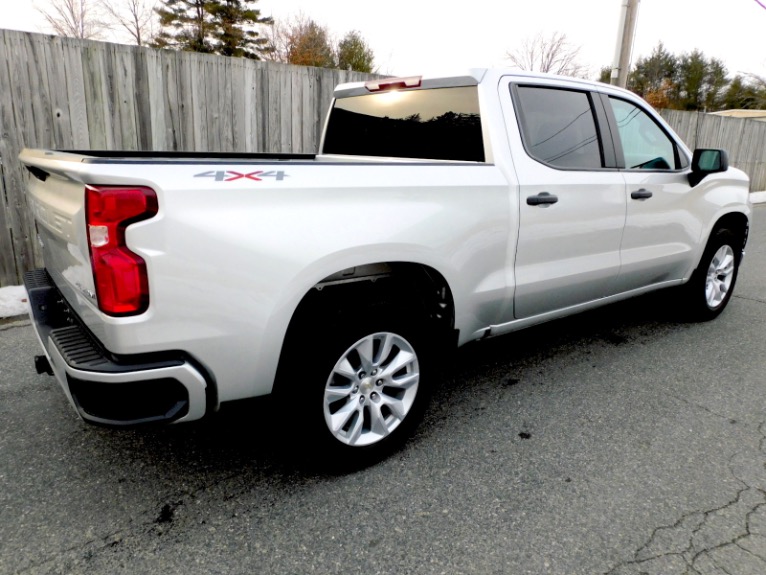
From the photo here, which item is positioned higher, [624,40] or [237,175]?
[624,40]

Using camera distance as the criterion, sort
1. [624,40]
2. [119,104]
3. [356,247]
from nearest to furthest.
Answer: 1. [356,247]
2. [119,104]
3. [624,40]

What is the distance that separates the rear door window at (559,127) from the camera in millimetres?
3178

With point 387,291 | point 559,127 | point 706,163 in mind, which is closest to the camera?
point 387,291

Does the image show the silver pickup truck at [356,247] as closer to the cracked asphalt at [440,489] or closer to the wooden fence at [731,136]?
the cracked asphalt at [440,489]

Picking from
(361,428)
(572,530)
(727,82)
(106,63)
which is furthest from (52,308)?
(727,82)

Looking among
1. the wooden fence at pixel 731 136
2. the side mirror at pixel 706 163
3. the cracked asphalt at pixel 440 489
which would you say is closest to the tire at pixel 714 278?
the side mirror at pixel 706 163

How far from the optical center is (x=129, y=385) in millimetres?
1955

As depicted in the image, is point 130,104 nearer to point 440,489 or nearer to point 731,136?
point 440,489

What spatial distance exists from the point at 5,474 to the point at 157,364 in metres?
1.21

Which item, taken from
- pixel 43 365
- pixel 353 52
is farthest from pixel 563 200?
pixel 353 52

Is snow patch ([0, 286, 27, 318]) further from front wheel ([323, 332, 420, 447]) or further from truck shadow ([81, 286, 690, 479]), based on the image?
front wheel ([323, 332, 420, 447])

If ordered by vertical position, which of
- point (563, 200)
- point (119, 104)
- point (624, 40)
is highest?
point (624, 40)

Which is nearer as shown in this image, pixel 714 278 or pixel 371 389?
pixel 371 389

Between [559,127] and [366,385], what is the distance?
6.40ft
